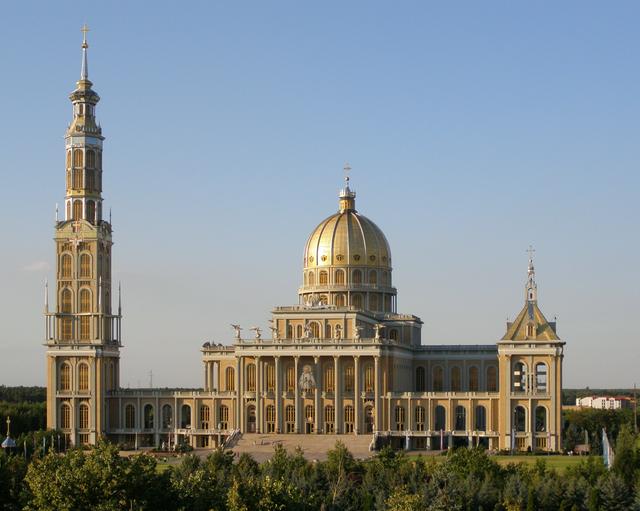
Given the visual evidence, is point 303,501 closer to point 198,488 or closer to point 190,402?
point 198,488

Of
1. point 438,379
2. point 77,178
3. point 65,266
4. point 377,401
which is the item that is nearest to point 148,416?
point 65,266

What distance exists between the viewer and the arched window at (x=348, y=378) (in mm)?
153625

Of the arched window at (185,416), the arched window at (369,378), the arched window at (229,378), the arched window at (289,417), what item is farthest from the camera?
the arched window at (229,378)

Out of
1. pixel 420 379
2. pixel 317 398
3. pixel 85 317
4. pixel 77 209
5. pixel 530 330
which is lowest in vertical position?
pixel 317 398

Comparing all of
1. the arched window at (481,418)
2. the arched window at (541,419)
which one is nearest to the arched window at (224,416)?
the arched window at (481,418)

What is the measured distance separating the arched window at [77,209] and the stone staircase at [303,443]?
28653mm

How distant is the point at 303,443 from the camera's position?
147 meters

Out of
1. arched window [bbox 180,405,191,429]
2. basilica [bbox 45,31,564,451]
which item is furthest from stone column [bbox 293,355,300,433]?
arched window [bbox 180,405,191,429]

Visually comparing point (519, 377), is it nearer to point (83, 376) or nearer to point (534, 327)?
point (534, 327)

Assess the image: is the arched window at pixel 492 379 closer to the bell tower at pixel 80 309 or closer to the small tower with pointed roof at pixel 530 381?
the small tower with pointed roof at pixel 530 381

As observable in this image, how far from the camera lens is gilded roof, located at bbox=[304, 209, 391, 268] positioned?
165875 mm

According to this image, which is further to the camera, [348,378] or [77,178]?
[77,178]

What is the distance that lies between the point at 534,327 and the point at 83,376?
4641 centimetres

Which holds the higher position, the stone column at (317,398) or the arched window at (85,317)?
the arched window at (85,317)
